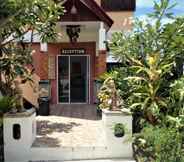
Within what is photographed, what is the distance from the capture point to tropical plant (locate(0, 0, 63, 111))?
44.8 ft

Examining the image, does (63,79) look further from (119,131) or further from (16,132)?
(119,131)

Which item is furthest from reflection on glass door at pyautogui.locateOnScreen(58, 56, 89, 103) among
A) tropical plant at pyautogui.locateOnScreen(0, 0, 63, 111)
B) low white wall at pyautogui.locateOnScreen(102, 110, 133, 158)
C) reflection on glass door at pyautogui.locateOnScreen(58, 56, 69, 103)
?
low white wall at pyautogui.locateOnScreen(102, 110, 133, 158)

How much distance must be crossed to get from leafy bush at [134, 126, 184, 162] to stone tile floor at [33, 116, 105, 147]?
1535mm

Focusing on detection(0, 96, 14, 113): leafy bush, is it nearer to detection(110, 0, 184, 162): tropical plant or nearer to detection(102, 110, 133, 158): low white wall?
detection(102, 110, 133, 158): low white wall

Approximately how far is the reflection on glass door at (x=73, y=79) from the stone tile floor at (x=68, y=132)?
19.0 feet

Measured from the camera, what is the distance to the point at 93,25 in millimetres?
21422

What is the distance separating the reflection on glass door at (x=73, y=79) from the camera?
23000 mm

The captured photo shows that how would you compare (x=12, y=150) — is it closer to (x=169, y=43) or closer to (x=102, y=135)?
(x=102, y=135)

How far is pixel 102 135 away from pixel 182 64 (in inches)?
141

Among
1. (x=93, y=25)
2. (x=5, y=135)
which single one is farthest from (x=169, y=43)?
(x=93, y=25)

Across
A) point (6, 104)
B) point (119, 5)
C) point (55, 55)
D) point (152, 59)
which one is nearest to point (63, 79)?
point (55, 55)

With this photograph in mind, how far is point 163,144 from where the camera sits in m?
10.8

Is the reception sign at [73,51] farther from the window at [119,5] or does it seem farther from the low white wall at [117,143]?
the low white wall at [117,143]

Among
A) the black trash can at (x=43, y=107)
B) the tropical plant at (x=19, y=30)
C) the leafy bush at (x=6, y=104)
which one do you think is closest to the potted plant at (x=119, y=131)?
the leafy bush at (x=6, y=104)
